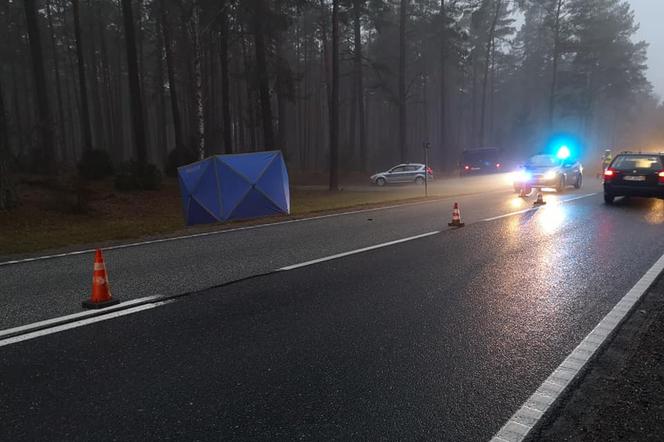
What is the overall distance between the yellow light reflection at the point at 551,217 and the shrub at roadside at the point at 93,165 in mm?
19178

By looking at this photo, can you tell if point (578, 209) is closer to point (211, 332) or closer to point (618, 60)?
point (211, 332)

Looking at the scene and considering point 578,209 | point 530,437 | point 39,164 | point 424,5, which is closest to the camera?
point 530,437

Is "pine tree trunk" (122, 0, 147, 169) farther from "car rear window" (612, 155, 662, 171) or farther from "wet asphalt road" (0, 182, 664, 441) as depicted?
"car rear window" (612, 155, 662, 171)

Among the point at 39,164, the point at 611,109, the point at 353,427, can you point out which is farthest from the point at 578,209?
the point at 611,109

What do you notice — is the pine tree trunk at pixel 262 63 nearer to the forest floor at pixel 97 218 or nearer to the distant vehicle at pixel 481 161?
the forest floor at pixel 97 218

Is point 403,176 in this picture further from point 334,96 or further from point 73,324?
point 73,324

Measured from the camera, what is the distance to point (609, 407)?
3133mm

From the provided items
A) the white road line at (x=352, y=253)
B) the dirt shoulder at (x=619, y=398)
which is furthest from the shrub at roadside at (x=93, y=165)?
the dirt shoulder at (x=619, y=398)

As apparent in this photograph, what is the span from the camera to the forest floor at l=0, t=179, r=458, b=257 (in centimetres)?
1115

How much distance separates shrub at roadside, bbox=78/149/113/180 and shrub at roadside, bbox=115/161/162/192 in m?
1.68

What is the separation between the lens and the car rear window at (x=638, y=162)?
15.0 metres

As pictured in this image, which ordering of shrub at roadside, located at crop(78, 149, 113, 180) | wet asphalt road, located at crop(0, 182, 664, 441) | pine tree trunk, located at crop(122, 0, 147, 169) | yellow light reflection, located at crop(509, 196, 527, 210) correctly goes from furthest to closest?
pine tree trunk, located at crop(122, 0, 147, 169) → shrub at roadside, located at crop(78, 149, 113, 180) → yellow light reflection, located at crop(509, 196, 527, 210) → wet asphalt road, located at crop(0, 182, 664, 441)

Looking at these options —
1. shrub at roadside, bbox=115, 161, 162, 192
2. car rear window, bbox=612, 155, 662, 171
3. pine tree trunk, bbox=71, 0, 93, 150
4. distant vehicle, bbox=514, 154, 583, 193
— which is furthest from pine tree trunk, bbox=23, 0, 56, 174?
car rear window, bbox=612, 155, 662, 171

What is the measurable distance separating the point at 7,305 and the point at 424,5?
170 ft
